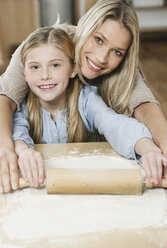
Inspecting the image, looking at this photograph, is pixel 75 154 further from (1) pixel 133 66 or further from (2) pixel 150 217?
(1) pixel 133 66

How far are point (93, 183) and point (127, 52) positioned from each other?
69cm

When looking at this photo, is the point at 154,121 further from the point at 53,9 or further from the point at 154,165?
the point at 53,9

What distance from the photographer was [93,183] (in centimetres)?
71

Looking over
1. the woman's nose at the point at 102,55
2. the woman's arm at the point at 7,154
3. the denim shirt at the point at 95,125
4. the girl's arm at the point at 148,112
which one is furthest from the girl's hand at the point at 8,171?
the woman's nose at the point at 102,55

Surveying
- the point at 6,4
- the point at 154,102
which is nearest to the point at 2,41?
the point at 6,4

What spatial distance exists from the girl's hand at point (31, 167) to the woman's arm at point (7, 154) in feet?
0.06

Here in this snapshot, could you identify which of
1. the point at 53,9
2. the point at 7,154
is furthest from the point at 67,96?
the point at 53,9

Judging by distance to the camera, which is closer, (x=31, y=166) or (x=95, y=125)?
(x=31, y=166)

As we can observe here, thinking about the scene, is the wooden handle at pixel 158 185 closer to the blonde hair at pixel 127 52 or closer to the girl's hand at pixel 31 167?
the girl's hand at pixel 31 167

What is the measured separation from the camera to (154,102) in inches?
45.3

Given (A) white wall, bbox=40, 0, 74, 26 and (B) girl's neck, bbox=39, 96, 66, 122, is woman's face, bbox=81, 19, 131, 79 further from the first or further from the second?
(A) white wall, bbox=40, 0, 74, 26

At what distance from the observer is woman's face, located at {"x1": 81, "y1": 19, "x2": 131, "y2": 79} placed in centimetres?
113

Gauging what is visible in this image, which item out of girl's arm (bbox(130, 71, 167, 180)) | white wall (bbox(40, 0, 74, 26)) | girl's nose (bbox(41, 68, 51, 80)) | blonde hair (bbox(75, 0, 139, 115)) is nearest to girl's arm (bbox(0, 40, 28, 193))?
girl's nose (bbox(41, 68, 51, 80))

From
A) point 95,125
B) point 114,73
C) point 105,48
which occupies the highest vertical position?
point 105,48
